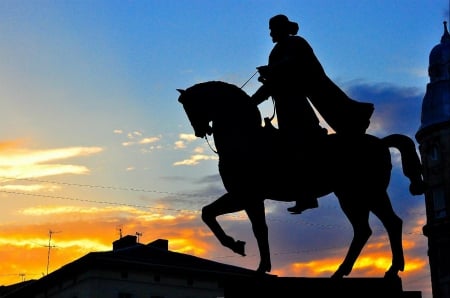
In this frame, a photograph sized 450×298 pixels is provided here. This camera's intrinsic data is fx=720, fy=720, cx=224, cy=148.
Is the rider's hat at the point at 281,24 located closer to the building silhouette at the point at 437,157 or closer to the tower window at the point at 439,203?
the building silhouette at the point at 437,157

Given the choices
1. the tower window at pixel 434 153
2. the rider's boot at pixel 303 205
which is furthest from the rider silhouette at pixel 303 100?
the tower window at pixel 434 153

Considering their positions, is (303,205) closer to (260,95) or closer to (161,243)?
(260,95)

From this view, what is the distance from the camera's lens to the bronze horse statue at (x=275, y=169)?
1104 centimetres

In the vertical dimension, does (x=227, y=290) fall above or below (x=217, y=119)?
below

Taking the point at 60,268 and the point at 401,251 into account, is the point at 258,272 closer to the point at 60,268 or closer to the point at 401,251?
the point at 401,251

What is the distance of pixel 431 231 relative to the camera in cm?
6762

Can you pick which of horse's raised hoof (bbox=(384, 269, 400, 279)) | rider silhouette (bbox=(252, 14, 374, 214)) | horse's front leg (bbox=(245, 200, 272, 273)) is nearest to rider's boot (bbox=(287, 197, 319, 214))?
rider silhouette (bbox=(252, 14, 374, 214))

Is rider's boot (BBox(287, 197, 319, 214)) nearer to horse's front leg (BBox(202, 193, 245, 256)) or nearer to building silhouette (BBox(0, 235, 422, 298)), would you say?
horse's front leg (BBox(202, 193, 245, 256))

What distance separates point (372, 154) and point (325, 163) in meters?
0.83

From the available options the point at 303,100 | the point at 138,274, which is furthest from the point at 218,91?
the point at 138,274

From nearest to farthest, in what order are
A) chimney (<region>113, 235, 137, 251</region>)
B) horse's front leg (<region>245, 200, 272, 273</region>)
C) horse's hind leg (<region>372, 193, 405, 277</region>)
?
horse's front leg (<region>245, 200, 272, 273</region>) → horse's hind leg (<region>372, 193, 405, 277</region>) → chimney (<region>113, 235, 137, 251</region>)

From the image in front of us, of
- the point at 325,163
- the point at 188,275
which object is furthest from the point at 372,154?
the point at 188,275

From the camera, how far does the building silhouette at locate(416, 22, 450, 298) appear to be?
66125mm

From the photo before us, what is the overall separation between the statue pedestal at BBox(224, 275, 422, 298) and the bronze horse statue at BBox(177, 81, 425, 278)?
0.96 feet
